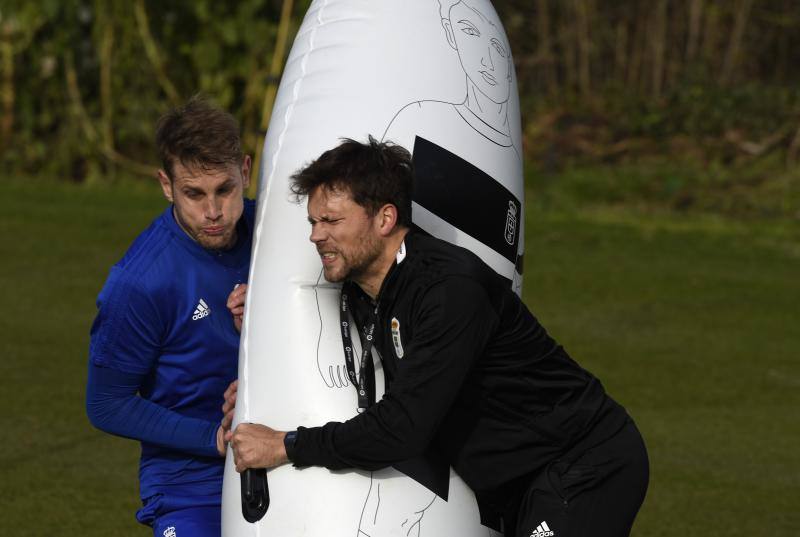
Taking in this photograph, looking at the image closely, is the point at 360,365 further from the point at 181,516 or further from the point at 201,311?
the point at 181,516

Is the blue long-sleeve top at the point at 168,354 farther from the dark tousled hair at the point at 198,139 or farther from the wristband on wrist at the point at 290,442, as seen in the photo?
the wristband on wrist at the point at 290,442

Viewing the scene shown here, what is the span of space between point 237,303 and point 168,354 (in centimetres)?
25

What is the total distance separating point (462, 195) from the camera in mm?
3949

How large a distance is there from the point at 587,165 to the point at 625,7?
219 cm

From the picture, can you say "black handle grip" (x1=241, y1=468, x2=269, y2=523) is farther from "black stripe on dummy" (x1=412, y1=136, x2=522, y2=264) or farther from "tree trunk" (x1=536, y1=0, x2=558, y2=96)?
"tree trunk" (x1=536, y1=0, x2=558, y2=96)

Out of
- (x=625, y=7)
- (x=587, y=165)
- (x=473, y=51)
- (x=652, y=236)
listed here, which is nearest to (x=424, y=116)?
(x=473, y=51)

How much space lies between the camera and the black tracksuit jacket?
129 inches

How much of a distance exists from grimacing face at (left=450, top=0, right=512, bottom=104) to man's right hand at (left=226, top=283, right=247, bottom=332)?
0.97m

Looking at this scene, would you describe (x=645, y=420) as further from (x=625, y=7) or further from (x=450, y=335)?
(x=625, y=7)

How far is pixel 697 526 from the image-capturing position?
5926mm

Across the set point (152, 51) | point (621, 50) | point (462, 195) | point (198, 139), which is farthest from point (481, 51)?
point (621, 50)

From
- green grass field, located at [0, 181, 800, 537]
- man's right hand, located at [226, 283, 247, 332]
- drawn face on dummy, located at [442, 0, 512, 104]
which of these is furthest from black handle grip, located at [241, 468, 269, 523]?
green grass field, located at [0, 181, 800, 537]

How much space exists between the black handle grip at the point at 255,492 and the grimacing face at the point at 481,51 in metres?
1.39

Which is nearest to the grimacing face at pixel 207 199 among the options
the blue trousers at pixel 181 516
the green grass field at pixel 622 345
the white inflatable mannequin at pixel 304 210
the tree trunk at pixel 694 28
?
the white inflatable mannequin at pixel 304 210
